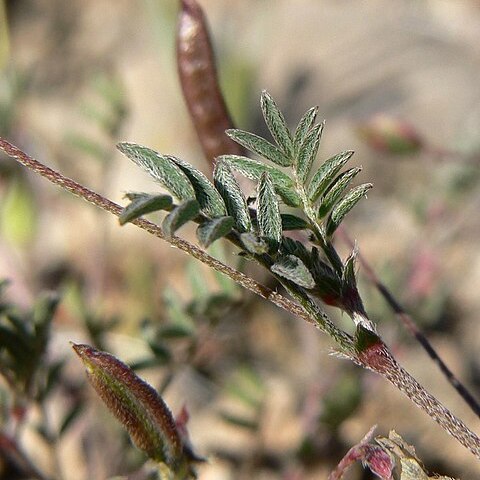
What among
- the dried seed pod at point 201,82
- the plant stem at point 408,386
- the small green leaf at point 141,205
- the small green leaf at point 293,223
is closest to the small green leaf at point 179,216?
the small green leaf at point 141,205

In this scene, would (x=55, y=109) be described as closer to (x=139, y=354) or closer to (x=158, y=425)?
(x=139, y=354)

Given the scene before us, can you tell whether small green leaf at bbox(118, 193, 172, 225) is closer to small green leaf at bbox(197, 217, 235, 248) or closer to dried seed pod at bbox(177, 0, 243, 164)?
small green leaf at bbox(197, 217, 235, 248)

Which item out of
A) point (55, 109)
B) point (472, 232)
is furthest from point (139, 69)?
point (472, 232)

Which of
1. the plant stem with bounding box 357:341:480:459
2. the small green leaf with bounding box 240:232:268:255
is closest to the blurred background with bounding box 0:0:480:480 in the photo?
the plant stem with bounding box 357:341:480:459

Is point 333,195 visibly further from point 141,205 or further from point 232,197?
point 141,205

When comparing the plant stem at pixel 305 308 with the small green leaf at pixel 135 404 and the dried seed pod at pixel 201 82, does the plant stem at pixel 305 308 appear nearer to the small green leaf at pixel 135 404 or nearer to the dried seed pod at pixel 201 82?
the small green leaf at pixel 135 404

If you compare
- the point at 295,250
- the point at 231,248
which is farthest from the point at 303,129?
the point at 231,248

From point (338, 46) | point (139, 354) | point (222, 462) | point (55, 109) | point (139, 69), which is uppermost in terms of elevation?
point (338, 46)
